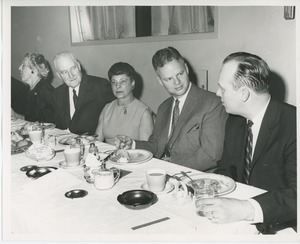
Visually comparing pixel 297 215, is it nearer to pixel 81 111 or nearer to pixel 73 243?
pixel 73 243

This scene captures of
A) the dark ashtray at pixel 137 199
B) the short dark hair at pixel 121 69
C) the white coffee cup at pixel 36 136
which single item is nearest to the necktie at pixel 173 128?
the short dark hair at pixel 121 69

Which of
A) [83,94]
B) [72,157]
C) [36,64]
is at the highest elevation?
[36,64]

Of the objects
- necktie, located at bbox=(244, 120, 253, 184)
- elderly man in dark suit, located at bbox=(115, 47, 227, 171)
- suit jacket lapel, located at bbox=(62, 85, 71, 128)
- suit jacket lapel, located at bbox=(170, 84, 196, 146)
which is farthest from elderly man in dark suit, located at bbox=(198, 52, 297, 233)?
suit jacket lapel, located at bbox=(62, 85, 71, 128)

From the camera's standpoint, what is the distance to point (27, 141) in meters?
2.11

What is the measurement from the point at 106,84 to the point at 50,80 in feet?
4.49

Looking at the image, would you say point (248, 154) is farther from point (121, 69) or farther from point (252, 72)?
point (121, 69)

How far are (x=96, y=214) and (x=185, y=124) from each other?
1055mm

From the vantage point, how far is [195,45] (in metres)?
2.76

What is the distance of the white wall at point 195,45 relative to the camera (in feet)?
7.30

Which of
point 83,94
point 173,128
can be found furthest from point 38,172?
point 83,94

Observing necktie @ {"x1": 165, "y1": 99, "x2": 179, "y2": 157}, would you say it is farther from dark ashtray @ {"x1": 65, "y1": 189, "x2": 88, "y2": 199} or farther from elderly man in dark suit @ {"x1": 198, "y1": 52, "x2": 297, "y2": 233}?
dark ashtray @ {"x1": 65, "y1": 189, "x2": 88, "y2": 199}

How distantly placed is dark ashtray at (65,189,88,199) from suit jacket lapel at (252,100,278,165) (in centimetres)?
77

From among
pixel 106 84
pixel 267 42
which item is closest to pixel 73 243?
pixel 267 42

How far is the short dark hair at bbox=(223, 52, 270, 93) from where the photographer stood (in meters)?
1.56
